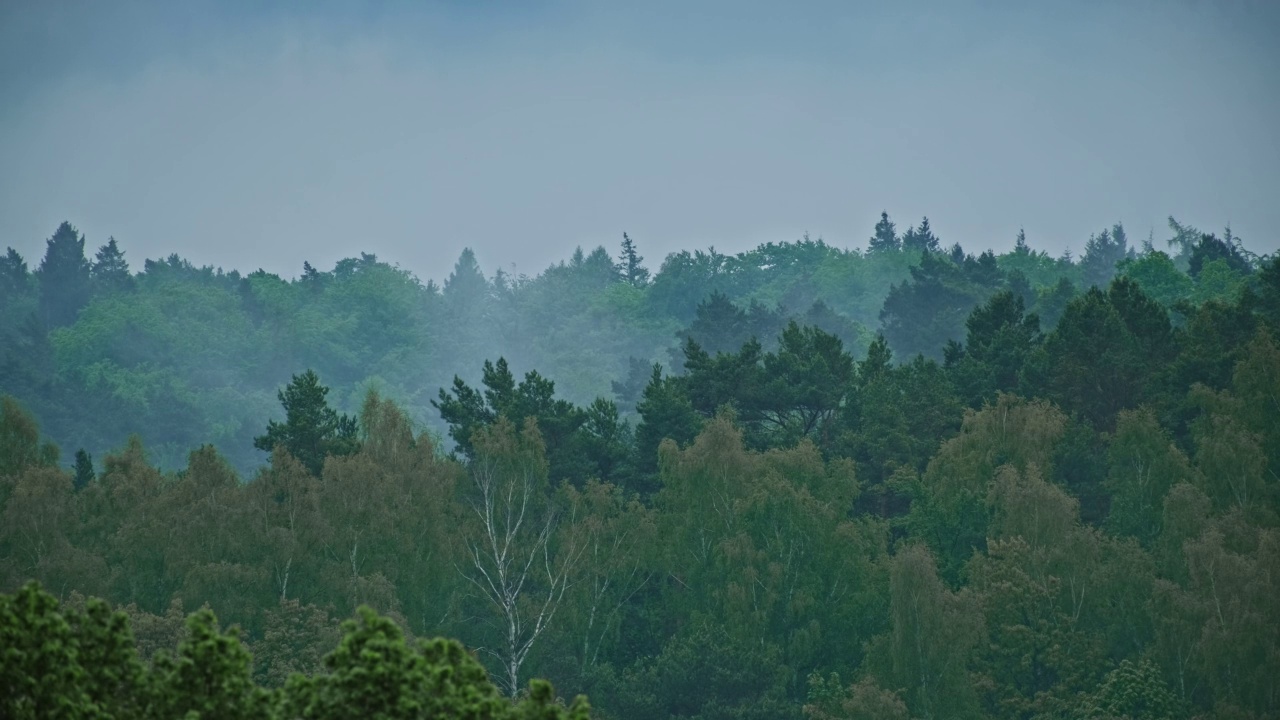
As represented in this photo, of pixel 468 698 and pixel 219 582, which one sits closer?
pixel 468 698

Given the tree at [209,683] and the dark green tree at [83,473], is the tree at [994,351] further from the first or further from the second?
the tree at [209,683]

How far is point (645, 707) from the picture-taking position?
A: 46.7 meters

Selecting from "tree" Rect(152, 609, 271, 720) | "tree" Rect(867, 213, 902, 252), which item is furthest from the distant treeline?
"tree" Rect(152, 609, 271, 720)

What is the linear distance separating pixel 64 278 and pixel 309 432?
9189cm

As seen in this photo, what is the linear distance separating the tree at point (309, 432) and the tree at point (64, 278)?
269 feet

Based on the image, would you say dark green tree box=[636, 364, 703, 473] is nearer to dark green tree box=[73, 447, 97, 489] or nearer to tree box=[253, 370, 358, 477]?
tree box=[253, 370, 358, 477]

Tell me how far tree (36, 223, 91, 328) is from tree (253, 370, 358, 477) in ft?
269

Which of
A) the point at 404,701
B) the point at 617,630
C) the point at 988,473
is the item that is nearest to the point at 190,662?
the point at 404,701

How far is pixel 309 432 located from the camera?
58719mm

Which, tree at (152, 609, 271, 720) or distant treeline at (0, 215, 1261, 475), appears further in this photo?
distant treeline at (0, 215, 1261, 475)

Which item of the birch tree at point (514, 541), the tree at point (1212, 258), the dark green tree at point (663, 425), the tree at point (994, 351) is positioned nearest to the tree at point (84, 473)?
the birch tree at point (514, 541)

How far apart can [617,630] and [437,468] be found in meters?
8.35

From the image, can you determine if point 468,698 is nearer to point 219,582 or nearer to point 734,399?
point 219,582

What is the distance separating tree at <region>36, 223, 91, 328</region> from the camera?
137125 mm
